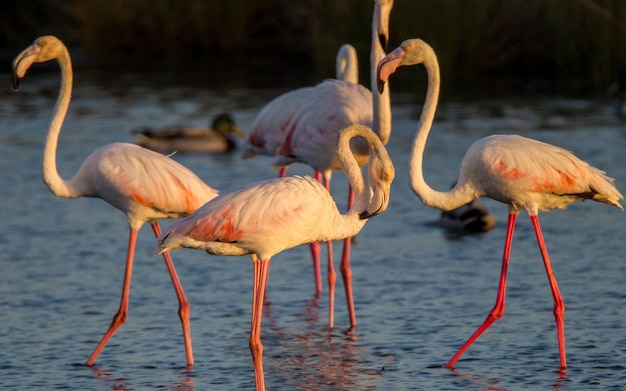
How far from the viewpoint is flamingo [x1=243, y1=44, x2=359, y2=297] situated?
868 centimetres

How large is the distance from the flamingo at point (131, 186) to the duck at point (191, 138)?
23.1 ft

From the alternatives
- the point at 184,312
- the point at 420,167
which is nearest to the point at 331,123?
the point at 420,167

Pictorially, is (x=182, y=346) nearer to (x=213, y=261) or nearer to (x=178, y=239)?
(x=178, y=239)

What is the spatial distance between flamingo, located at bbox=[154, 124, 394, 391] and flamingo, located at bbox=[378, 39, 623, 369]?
0.55 m

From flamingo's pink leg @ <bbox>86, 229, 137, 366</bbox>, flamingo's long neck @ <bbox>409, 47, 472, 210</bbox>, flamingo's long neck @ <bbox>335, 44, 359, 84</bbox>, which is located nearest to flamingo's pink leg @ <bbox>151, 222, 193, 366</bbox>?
flamingo's pink leg @ <bbox>86, 229, 137, 366</bbox>

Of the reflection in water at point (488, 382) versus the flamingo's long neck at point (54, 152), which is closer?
the reflection in water at point (488, 382)

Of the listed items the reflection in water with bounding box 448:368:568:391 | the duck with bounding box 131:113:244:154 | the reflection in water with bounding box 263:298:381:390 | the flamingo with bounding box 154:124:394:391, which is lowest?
the reflection in water with bounding box 263:298:381:390

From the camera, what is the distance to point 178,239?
6.12 meters

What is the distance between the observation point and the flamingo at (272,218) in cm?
612

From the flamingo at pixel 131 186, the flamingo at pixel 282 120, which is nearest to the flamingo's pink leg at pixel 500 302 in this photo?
the flamingo at pixel 131 186

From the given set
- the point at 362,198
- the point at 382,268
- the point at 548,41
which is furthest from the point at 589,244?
the point at 548,41

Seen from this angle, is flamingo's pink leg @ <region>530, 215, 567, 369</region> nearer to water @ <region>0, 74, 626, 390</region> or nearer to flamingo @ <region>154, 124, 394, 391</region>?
water @ <region>0, 74, 626, 390</region>

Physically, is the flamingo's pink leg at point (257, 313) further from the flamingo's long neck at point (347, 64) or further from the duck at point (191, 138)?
the duck at point (191, 138)

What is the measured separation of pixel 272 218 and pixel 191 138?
868 cm
